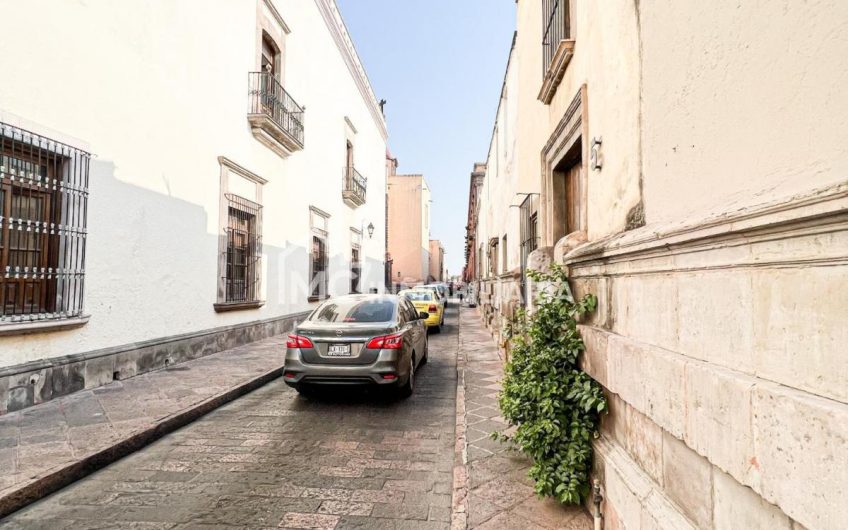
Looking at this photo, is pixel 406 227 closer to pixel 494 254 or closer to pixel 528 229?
pixel 494 254

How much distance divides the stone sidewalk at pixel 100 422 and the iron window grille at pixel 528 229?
459 cm

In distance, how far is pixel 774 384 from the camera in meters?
1.42

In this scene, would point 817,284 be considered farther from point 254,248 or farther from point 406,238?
point 406,238

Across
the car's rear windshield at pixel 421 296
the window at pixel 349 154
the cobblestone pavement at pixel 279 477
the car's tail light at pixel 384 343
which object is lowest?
the cobblestone pavement at pixel 279 477

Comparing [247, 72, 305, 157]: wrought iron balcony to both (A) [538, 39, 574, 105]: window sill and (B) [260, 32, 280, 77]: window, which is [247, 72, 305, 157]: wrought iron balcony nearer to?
(B) [260, 32, 280, 77]: window

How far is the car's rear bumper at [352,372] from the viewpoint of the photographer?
587 cm

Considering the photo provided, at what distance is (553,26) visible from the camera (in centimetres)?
498

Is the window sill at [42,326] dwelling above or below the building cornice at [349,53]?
below

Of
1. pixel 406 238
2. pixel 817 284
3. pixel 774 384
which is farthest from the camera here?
pixel 406 238

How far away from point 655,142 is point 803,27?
3.56 feet

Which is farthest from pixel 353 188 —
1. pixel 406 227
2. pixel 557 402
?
pixel 406 227

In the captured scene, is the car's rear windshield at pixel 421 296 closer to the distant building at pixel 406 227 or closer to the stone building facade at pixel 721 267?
the stone building facade at pixel 721 267

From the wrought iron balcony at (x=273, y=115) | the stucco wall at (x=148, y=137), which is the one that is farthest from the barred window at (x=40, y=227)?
the wrought iron balcony at (x=273, y=115)

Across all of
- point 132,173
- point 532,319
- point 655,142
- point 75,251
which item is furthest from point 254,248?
point 655,142
